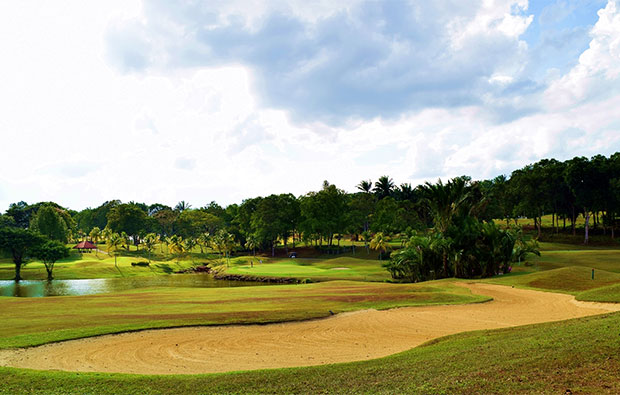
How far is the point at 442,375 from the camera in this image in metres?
9.48

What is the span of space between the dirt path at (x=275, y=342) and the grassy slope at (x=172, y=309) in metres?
1.14

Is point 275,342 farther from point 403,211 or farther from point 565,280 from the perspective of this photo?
point 403,211

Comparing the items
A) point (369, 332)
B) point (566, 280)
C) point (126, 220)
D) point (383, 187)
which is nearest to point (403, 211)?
point (383, 187)

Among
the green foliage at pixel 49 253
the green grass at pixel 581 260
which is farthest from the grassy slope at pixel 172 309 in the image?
the green foliage at pixel 49 253

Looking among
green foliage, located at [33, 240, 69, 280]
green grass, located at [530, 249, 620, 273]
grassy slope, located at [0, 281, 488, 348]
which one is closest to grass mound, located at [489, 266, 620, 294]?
grassy slope, located at [0, 281, 488, 348]

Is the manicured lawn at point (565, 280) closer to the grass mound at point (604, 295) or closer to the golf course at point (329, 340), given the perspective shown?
the golf course at point (329, 340)

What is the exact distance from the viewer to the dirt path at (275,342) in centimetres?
1404

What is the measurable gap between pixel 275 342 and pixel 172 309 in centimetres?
1060

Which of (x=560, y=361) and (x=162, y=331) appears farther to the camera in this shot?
(x=162, y=331)

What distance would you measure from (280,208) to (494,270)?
73336 millimetres

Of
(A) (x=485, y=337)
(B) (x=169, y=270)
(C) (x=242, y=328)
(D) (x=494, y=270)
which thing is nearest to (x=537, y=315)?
(A) (x=485, y=337)

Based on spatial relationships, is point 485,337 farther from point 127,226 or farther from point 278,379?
point 127,226

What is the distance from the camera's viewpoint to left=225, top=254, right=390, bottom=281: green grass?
54909 mm

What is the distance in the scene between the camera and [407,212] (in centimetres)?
10681
